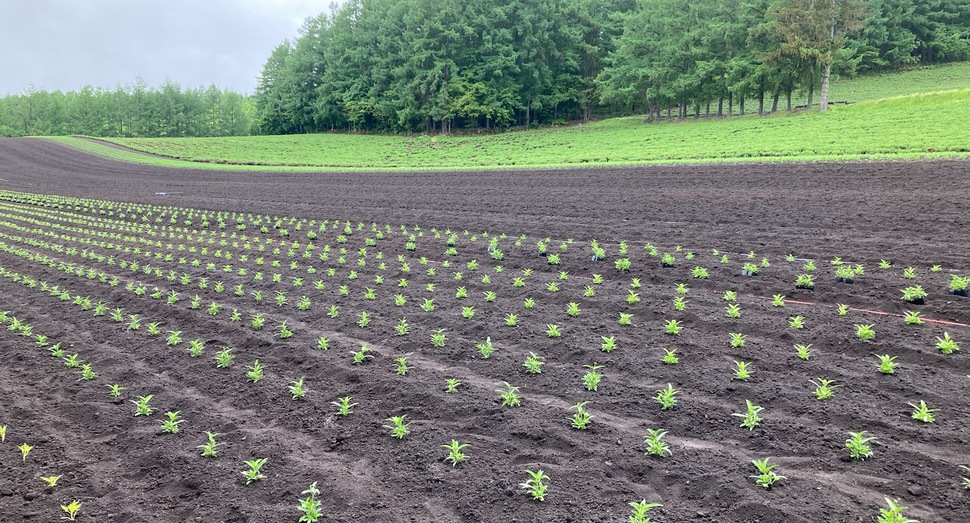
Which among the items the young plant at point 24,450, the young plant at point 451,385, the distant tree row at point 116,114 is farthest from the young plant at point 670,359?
the distant tree row at point 116,114

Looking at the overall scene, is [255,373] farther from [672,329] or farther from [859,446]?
[859,446]

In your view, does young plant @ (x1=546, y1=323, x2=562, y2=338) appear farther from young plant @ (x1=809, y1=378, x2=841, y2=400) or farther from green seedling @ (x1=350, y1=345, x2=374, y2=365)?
young plant @ (x1=809, y1=378, x2=841, y2=400)

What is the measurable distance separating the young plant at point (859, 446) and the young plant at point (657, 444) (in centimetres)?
119

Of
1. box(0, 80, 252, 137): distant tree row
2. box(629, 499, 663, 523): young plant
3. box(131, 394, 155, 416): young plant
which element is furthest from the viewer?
box(0, 80, 252, 137): distant tree row

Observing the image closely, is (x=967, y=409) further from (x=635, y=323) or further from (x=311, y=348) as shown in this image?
(x=311, y=348)

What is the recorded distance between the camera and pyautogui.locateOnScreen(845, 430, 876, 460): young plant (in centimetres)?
374

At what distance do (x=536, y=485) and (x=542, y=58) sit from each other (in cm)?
5512

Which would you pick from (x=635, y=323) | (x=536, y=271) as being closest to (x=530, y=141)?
(x=536, y=271)

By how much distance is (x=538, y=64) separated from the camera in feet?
176

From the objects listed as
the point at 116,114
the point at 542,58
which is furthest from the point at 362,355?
the point at 116,114

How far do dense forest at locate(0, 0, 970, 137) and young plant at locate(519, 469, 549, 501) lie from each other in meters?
38.9

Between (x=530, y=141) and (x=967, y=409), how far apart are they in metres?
38.3

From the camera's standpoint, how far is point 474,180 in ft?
71.8

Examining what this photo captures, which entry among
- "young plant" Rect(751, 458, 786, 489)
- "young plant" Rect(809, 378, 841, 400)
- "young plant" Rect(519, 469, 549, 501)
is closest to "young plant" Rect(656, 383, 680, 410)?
"young plant" Rect(751, 458, 786, 489)
